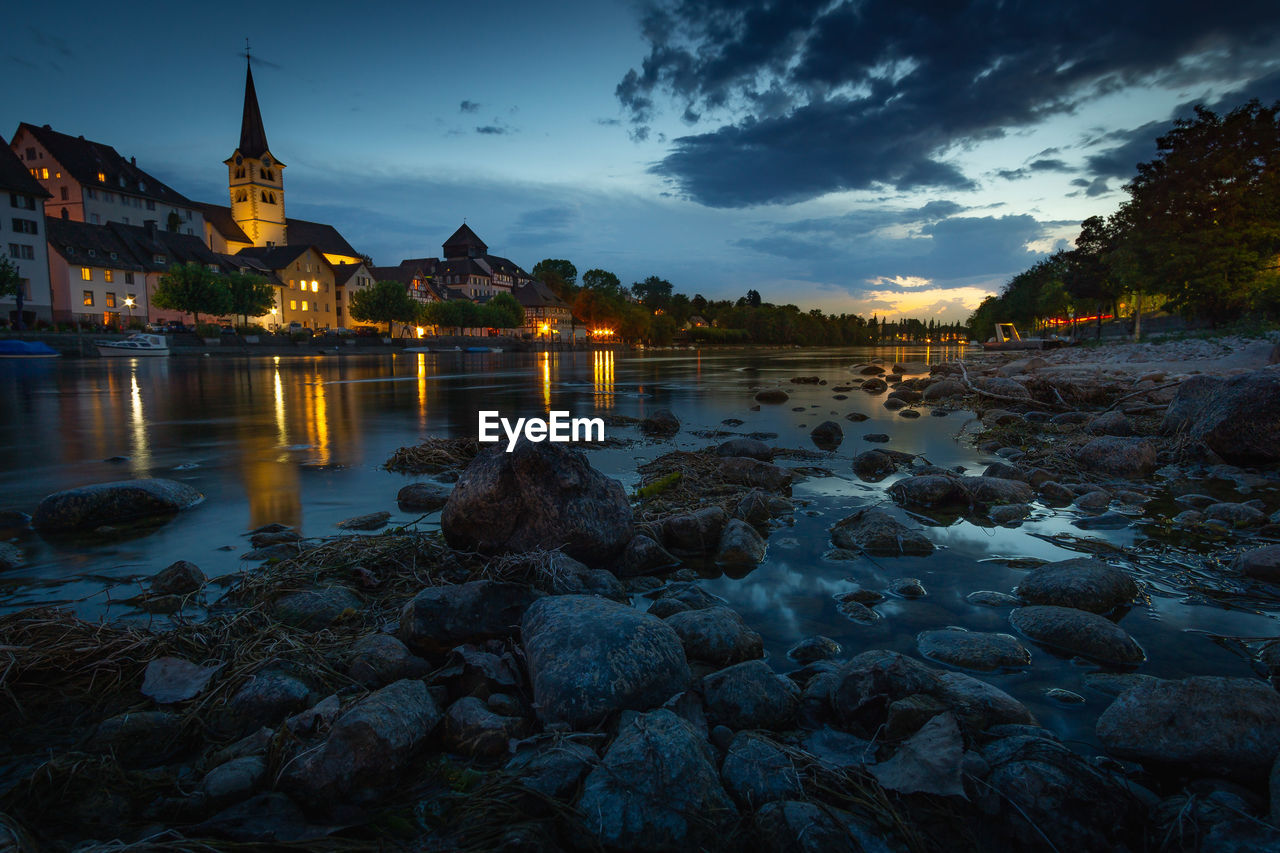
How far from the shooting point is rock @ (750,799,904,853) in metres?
2.54

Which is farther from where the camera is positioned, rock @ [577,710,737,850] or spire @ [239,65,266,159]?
spire @ [239,65,266,159]

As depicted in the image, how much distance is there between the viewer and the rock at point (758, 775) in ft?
9.20

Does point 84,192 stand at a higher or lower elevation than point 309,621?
higher

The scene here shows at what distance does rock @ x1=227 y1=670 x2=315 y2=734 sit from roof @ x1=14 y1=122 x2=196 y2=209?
4884 inches

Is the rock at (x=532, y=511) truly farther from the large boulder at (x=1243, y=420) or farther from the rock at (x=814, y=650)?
the large boulder at (x=1243, y=420)

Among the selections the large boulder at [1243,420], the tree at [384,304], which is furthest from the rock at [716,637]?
the tree at [384,304]

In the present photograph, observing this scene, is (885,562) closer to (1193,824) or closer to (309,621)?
(1193,824)

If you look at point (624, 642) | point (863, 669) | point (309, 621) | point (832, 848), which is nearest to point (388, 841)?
point (624, 642)

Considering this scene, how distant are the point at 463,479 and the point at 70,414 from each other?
19041mm

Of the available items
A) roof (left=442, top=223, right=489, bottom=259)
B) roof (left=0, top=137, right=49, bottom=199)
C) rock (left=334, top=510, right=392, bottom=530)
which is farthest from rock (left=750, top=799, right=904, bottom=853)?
roof (left=442, top=223, right=489, bottom=259)

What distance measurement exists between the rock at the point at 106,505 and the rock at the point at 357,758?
20.1ft

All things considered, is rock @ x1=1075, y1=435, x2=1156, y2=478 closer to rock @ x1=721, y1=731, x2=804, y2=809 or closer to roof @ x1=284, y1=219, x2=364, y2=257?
rock @ x1=721, y1=731, x2=804, y2=809

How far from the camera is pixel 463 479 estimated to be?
5973mm

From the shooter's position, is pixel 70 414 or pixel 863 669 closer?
pixel 863 669
